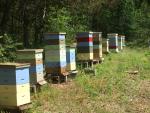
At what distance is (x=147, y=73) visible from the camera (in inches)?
504

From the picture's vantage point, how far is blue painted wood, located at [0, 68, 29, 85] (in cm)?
711

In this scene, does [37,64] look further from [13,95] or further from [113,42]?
[113,42]

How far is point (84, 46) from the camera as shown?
1391 cm

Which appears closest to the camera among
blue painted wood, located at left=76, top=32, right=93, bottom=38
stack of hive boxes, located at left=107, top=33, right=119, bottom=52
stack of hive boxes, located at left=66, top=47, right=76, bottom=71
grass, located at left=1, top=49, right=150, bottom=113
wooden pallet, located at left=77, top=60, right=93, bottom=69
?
grass, located at left=1, top=49, right=150, bottom=113

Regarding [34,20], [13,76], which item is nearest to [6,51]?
[13,76]

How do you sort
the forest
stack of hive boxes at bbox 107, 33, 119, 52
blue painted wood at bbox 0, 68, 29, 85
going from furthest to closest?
stack of hive boxes at bbox 107, 33, 119, 52
the forest
blue painted wood at bbox 0, 68, 29, 85

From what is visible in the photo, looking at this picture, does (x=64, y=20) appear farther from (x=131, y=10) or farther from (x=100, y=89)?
(x=131, y=10)

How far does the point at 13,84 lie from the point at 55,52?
355cm

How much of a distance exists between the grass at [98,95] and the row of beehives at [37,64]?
402 millimetres

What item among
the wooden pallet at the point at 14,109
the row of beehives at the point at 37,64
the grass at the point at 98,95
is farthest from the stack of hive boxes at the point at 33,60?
the wooden pallet at the point at 14,109

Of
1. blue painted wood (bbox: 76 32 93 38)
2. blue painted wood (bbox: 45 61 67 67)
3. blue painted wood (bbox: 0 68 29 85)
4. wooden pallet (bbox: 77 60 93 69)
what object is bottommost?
wooden pallet (bbox: 77 60 93 69)

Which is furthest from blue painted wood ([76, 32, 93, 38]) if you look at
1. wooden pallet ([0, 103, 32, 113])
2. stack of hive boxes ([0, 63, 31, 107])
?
wooden pallet ([0, 103, 32, 113])

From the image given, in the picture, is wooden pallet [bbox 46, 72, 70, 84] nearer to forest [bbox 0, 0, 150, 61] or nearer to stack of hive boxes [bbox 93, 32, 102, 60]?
forest [bbox 0, 0, 150, 61]

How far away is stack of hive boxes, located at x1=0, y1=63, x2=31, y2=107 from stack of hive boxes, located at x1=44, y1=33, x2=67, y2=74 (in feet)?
10.9
